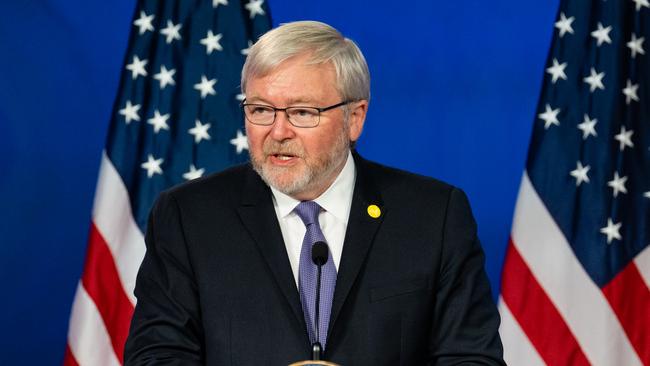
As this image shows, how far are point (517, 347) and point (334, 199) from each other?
1.57 metres

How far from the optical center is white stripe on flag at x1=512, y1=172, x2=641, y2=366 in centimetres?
377

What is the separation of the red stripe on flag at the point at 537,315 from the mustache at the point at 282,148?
167cm

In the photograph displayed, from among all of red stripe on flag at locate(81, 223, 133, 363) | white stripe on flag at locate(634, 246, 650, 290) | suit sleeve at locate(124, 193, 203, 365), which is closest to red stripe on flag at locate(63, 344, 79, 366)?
red stripe on flag at locate(81, 223, 133, 363)

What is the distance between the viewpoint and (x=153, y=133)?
3840 millimetres

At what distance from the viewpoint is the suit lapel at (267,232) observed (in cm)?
231

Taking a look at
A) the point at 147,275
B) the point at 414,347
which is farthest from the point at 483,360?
the point at 147,275

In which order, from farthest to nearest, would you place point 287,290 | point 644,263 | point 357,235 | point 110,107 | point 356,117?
point 110,107
point 644,263
point 356,117
point 357,235
point 287,290

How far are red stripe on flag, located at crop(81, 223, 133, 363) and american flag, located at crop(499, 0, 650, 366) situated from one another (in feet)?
4.76

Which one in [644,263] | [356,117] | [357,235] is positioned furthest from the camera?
[644,263]

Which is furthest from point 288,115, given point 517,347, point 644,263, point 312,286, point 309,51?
point 644,263

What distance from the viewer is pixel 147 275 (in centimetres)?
238

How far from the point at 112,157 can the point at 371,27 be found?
122cm

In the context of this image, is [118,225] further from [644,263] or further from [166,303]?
[644,263]

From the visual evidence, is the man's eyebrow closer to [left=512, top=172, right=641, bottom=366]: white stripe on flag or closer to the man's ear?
the man's ear
